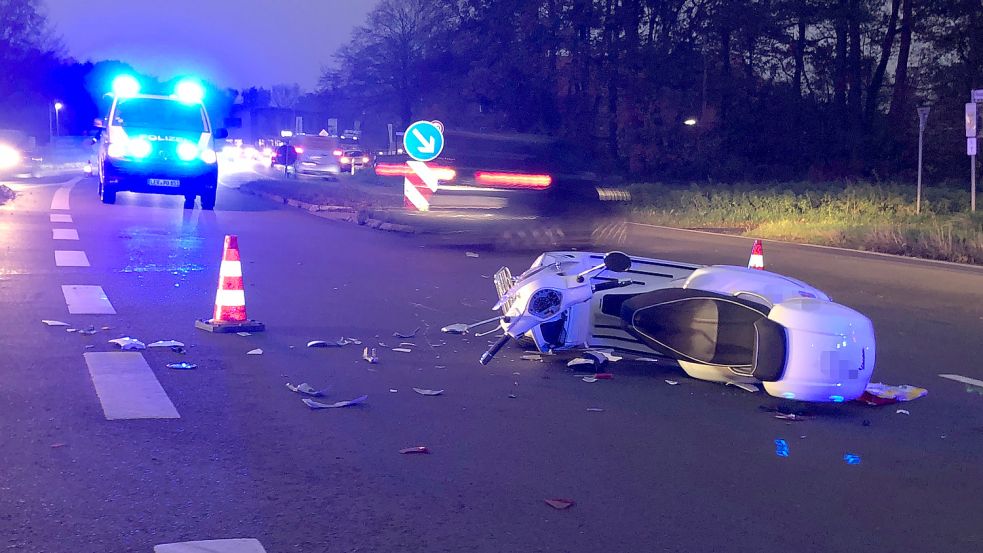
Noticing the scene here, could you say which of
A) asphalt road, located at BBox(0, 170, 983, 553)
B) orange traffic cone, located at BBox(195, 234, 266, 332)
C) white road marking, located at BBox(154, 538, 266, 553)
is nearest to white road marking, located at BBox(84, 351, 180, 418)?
asphalt road, located at BBox(0, 170, 983, 553)

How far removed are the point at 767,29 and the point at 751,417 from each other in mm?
43607

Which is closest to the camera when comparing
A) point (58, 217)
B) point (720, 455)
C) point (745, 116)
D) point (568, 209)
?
point (720, 455)

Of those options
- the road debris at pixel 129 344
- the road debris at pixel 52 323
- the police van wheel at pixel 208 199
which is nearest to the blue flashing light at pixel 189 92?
the police van wheel at pixel 208 199

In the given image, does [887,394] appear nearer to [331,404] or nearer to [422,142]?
[331,404]

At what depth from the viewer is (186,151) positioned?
21.1 meters

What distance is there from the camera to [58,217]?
20.9 m

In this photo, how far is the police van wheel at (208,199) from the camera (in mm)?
22917

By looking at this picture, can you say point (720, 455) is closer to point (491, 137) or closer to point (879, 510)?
point (879, 510)

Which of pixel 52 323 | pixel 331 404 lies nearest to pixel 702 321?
pixel 331 404

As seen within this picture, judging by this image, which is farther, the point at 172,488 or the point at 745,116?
the point at 745,116

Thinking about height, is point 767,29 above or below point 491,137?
above

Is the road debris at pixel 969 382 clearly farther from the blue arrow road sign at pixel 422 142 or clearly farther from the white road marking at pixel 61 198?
the white road marking at pixel 61 198

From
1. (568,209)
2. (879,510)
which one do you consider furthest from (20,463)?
(568,209)

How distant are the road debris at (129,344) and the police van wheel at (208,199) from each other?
14528 millimetres
